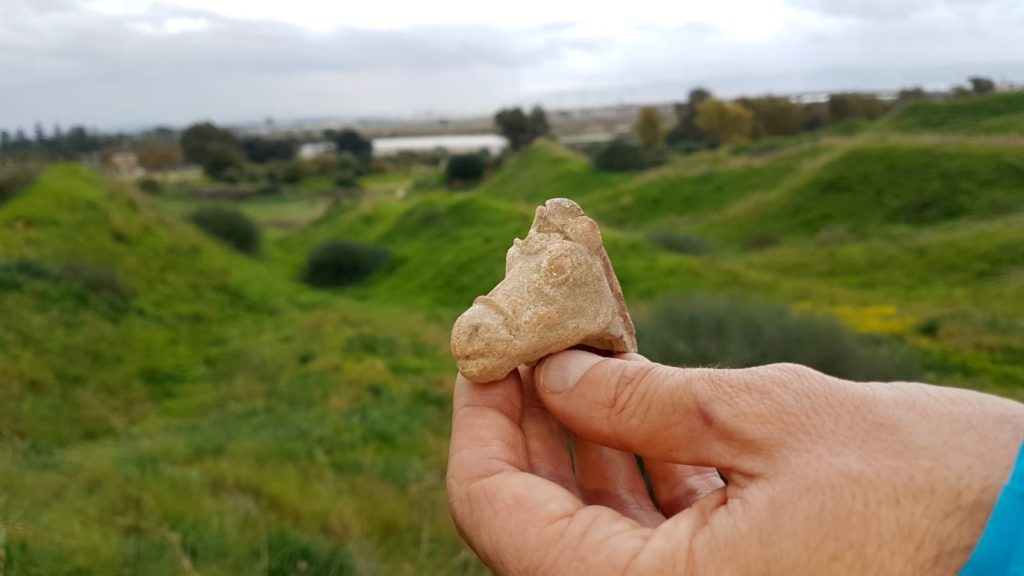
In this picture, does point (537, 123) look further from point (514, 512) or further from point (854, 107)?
point (514, 512)

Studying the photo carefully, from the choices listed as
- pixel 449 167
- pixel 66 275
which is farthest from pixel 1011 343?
pixel 449 167

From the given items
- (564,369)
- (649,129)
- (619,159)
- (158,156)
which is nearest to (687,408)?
(564,369)

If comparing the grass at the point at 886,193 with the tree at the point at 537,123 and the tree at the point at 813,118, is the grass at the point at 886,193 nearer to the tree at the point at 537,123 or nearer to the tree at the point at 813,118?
the tree at the point at 813,118

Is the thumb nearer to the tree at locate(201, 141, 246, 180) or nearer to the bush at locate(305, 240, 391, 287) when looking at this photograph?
the bush at locate(305, 240, 391, 287)

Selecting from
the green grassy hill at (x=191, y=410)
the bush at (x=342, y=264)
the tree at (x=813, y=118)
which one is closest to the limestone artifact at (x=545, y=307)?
the green grassy hill at (x=191, y=410)

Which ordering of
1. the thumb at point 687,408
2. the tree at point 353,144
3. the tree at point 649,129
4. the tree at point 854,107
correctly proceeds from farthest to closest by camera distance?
the tree at point 353,144, the tree at point 649,129, the tree at point 854,107, the thumb at point 687,408

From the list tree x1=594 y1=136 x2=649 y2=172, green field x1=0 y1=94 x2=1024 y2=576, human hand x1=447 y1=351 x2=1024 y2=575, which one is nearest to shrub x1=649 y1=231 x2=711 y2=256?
green field x1=0 y1=94 x2=1024 y2=576
